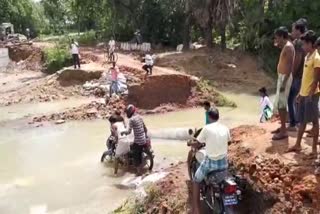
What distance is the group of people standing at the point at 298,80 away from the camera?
705 centimetres

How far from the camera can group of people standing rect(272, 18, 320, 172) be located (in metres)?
7.05

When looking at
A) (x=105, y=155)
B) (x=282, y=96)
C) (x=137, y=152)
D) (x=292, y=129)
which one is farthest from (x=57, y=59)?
(x=282, y=96)

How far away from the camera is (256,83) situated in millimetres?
26875

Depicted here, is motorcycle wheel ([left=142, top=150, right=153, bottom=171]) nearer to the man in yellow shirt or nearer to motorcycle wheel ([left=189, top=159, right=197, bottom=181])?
motorcycle wheel ([left=189, top=159, right=197, bottom=181])

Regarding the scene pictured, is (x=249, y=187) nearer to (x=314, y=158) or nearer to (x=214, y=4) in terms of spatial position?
(x=314, y=158)

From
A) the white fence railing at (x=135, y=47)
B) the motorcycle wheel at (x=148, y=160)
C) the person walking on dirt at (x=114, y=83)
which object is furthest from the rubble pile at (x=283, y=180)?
the white fence railing at (x=135, y=47)

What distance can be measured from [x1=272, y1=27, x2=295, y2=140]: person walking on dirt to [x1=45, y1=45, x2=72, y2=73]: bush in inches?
944

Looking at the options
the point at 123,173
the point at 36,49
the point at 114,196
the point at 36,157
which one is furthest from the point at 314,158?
the point at 36,49

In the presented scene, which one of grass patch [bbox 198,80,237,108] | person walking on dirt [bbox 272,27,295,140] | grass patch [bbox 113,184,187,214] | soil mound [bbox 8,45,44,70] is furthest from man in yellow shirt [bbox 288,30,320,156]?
soil mound [bbox 8,45,44,70]

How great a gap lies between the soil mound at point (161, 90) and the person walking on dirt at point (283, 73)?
13705mm

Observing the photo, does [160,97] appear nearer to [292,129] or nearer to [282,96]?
[292,129]

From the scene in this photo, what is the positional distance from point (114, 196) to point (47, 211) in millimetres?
1445

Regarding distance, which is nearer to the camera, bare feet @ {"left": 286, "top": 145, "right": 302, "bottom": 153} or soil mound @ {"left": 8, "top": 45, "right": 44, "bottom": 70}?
bare feet @ {"left": 286, "top": 145, "right": 302, "bottom": 153}

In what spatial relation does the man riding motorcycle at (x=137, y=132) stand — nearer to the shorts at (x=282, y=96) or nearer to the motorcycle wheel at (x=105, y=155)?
the motorcycle wheel at (x=105, y=155)
